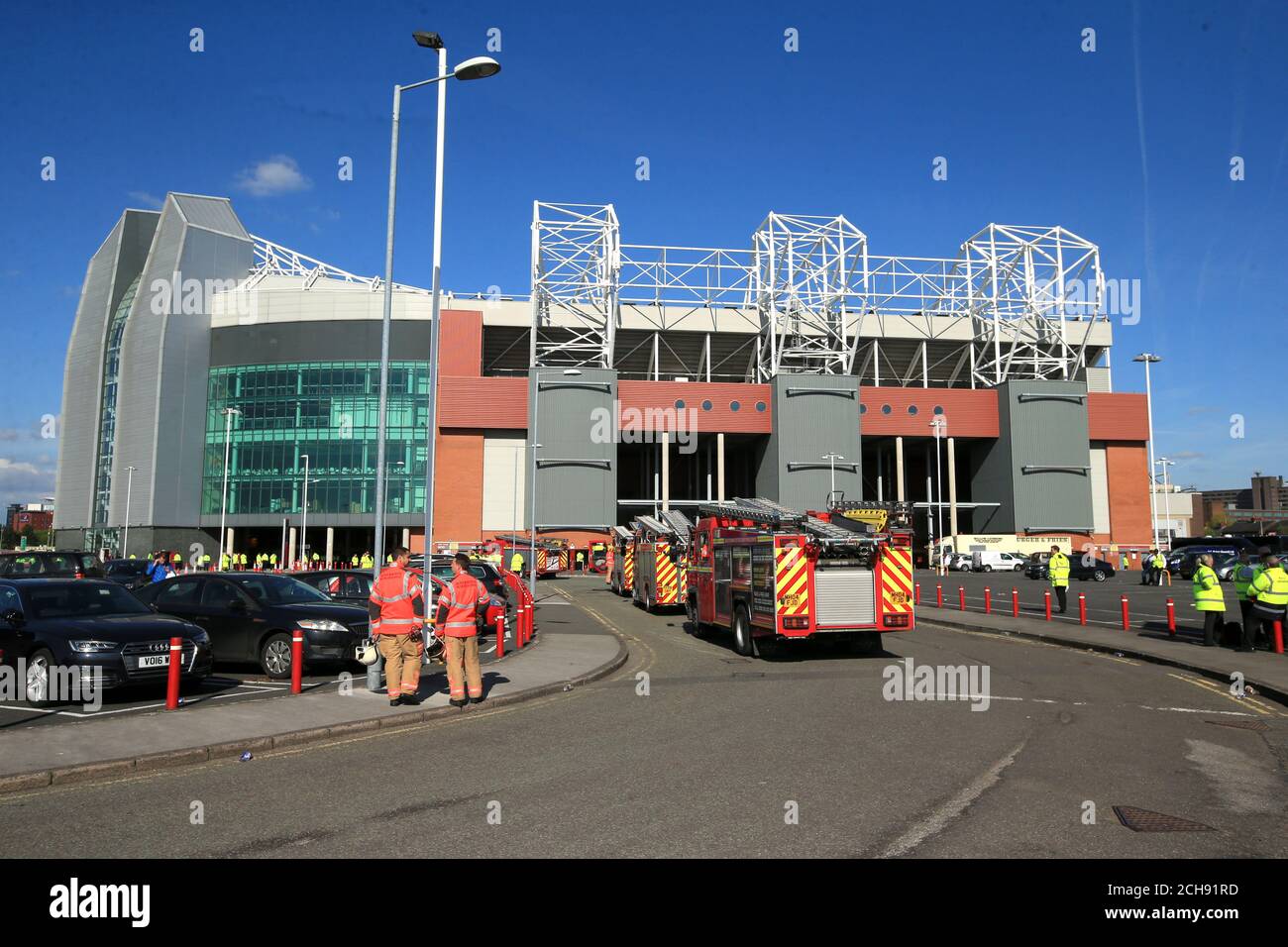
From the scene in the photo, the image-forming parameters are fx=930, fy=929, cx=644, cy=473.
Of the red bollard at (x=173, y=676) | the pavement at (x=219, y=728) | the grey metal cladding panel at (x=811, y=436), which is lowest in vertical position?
the pavement at (x=219, y=728)

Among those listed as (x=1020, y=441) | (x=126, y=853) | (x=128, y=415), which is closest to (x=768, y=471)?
(x=1020, y=441)

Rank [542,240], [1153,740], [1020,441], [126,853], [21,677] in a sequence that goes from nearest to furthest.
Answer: [126,853] → [1153,740] → [21,677] → [542,240] → [1020,441]

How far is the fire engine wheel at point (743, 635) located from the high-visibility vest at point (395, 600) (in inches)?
295

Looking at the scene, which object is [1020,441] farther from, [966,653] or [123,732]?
[123,732]

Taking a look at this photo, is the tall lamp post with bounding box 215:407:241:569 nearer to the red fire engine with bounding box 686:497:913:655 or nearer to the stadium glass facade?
the stadium glass facade

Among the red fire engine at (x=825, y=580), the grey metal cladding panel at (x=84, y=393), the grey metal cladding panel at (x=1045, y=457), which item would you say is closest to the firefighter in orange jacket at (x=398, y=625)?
the red fire engine at (x=825, y=580)

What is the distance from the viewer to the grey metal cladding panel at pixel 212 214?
2987 inches

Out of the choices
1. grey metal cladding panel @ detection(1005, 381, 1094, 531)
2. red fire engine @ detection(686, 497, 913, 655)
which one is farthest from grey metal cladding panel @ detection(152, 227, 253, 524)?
red fire engine @ detection(686, 497, 913, 655)

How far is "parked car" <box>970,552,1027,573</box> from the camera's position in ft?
207

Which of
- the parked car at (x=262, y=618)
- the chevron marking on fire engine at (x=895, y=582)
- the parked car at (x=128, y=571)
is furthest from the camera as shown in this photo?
the parked car at (x=128, y=571)

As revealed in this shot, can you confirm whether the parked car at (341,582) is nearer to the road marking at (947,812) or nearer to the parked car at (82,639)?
the parked car at (82,639)

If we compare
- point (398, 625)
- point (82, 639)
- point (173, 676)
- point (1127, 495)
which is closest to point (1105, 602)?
point (398, 625)

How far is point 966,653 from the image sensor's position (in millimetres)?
16828

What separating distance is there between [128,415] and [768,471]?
52.1 metres
